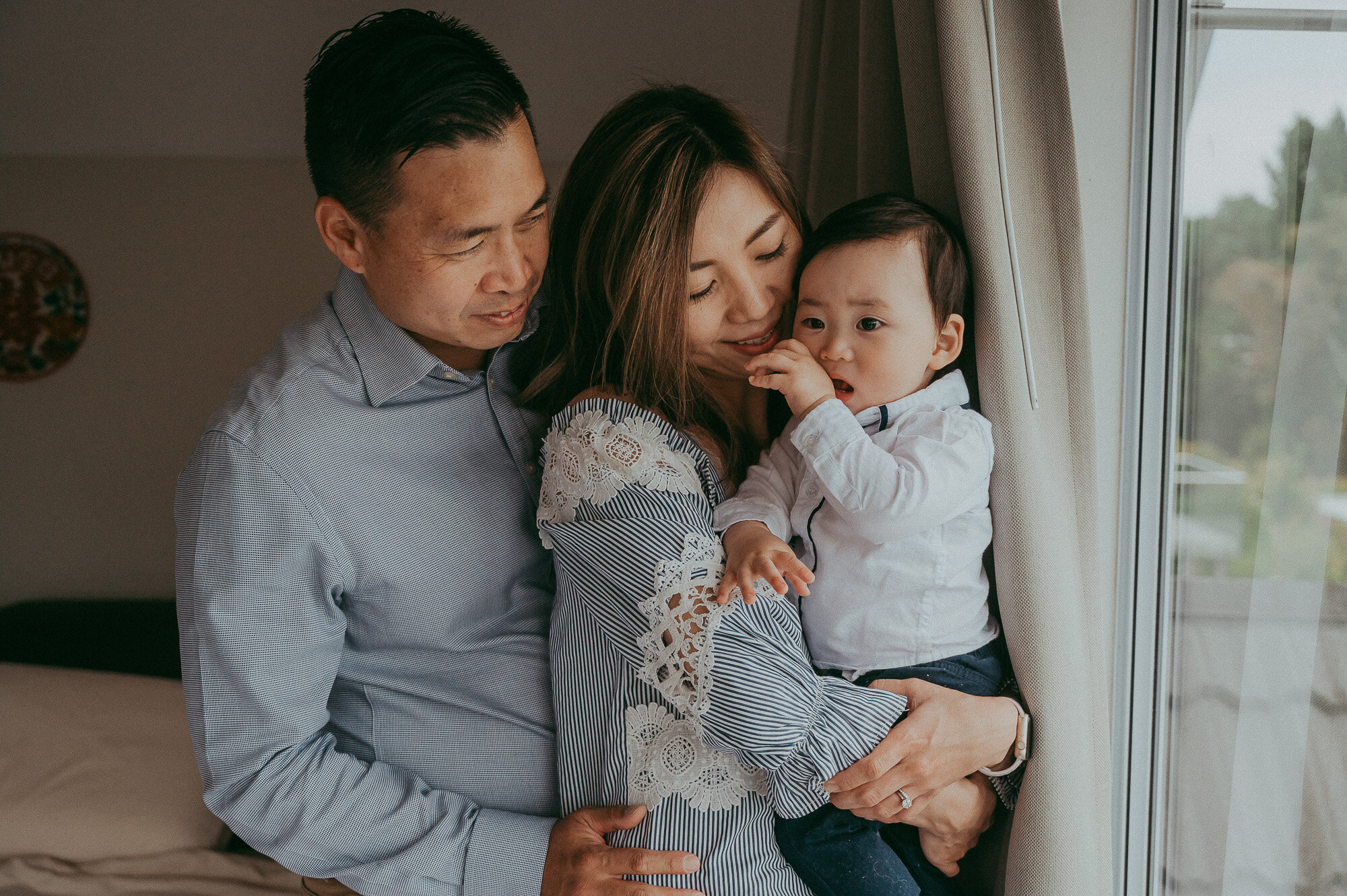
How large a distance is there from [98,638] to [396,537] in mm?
2216

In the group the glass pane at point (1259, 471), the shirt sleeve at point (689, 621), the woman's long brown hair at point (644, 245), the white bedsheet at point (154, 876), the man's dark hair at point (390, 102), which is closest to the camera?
the glass pane at point (1259, 471)

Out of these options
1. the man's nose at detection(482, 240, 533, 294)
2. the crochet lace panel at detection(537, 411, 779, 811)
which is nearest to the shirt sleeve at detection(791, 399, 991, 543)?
the crochet lace panel at detection(537, 411, 779, 811)

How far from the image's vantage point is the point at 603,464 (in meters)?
0.98

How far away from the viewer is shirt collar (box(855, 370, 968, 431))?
101 centimetres

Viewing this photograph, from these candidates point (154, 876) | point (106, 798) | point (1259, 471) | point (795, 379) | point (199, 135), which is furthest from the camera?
point (199, 135)

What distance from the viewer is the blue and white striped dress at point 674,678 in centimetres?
87

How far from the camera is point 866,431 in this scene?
1022 millimetres

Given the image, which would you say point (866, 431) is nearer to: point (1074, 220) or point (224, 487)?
point (1074, 220)

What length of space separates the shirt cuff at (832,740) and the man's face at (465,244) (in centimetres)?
65

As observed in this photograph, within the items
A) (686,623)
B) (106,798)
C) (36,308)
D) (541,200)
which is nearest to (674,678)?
(686,623)

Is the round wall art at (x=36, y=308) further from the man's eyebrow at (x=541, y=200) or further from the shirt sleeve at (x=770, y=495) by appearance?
the shirt sleeve at (x=770, y=495)

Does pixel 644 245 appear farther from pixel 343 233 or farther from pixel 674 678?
pixel 674 678

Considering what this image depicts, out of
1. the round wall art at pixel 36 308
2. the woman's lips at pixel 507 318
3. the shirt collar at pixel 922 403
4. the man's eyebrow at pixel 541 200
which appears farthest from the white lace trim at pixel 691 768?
the round wall art at pixel 36 308

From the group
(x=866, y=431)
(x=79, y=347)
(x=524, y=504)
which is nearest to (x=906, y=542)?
(x=866, y=431)
